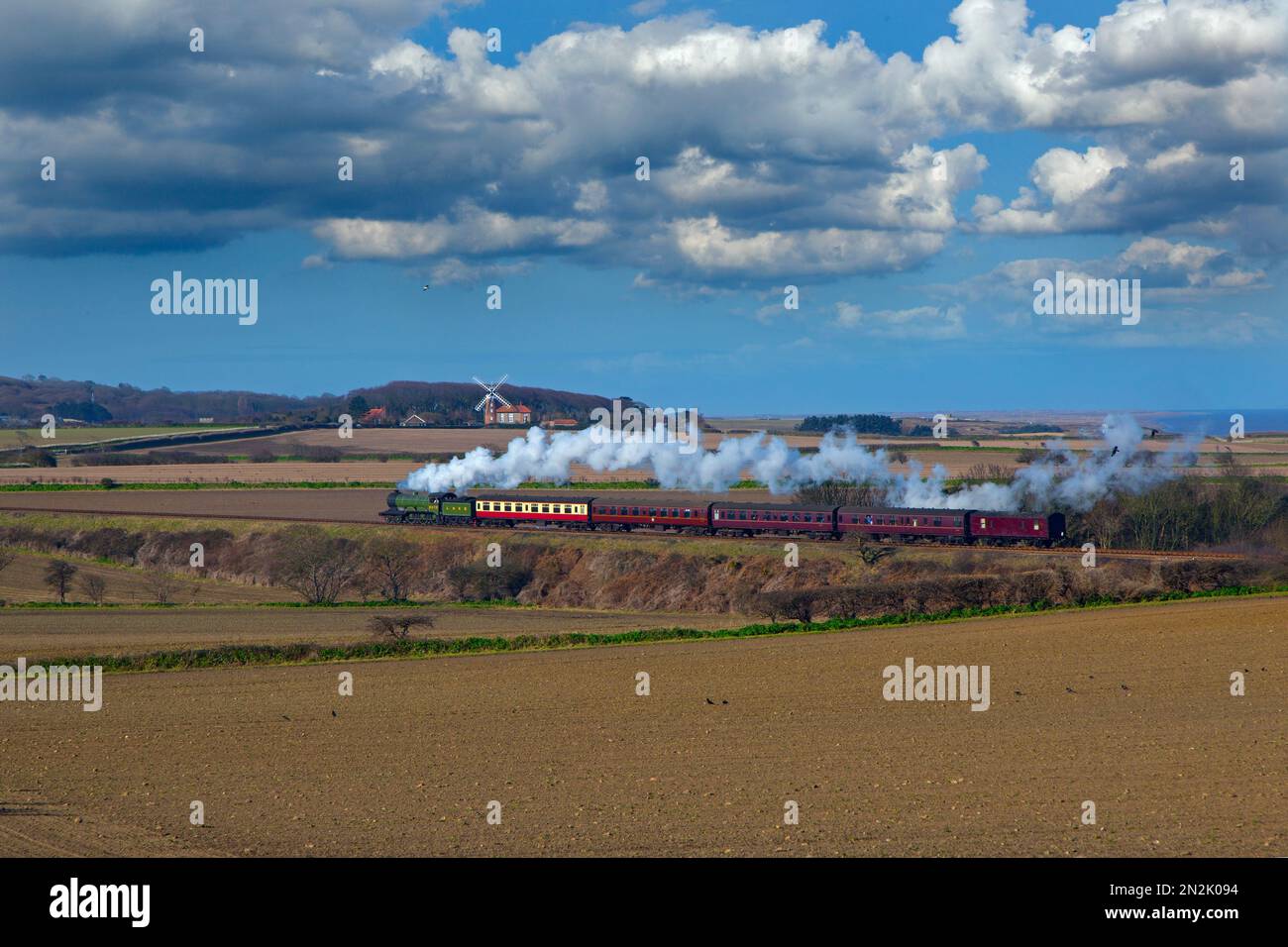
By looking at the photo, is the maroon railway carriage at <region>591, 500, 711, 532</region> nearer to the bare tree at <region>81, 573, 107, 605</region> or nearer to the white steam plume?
the white steam plume

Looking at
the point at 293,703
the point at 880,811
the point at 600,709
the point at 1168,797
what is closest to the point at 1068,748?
the point at 1168,797

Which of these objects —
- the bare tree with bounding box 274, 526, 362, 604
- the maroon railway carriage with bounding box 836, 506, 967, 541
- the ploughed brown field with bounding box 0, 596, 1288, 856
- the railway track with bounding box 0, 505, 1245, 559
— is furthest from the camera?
the maroon railway carriage with bounding box 836, 506, 967, 541

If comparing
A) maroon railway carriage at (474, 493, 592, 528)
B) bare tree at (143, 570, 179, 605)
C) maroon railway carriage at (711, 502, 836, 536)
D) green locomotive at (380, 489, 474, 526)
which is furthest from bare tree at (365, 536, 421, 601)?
maroon railway carriage at (711, 502, 836, 536)

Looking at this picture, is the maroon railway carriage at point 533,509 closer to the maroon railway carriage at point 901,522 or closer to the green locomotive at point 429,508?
the green locomotive at point 429,508

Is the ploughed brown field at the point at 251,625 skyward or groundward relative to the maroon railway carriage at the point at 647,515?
groundward

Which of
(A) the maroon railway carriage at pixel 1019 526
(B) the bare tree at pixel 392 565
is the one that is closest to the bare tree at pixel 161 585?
(B) the bare tree at pixel 392 565
